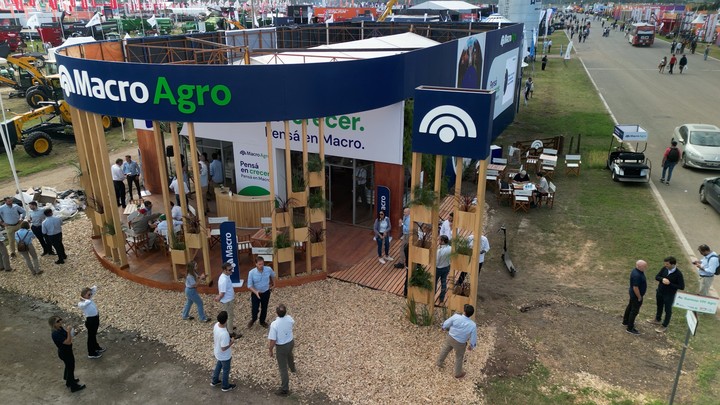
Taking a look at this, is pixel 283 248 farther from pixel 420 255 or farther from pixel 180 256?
pixel 420 255

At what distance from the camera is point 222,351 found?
7.70 meters

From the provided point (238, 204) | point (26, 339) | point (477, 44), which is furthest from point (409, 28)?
point (26, 339)

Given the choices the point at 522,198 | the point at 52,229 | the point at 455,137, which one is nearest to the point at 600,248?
the point at 522,198

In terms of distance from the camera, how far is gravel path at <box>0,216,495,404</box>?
8.22 meters

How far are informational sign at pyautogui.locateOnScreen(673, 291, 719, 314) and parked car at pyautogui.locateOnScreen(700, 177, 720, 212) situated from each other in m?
9.53

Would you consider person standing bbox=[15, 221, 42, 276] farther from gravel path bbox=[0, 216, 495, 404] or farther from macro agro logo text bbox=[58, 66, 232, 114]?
macro agro logo text bbox=[58, 66, 232, 114]

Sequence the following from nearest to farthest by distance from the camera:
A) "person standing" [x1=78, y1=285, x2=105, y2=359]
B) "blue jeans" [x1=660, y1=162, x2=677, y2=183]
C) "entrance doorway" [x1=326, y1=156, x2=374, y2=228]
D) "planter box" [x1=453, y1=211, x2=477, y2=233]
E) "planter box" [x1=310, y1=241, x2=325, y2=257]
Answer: "person standing" [x1=78, y1=285, x2=105, y2=359] < "planter box" [x1=453, y1=211, x2=477, y2=233] < "planter box" [x1=310, y1=241, x2=325, y2=257] < "entrance doorway" [x1=326, y1=156, x2=374, y2=228] < "blue jeans" [x1=660, y1=162, x2=677, y2=183]

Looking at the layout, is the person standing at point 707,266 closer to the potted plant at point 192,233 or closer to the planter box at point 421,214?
the planter box at point 421,214

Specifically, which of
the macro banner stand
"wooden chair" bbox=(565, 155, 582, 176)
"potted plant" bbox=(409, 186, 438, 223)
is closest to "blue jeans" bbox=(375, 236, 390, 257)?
the macro banner stand

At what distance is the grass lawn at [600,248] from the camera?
26.4 ft

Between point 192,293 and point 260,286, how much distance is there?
1.40 m

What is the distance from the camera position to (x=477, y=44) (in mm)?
17422

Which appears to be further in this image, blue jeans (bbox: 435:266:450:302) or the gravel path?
blue jeans (bbox: 435:266:450:302)

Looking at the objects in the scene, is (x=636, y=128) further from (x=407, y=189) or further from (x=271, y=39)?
(x=271, y=39)
